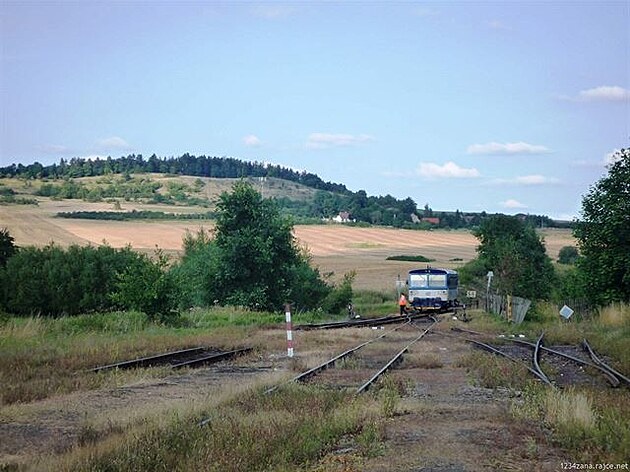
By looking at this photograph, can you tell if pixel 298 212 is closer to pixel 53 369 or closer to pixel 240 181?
pixel 240 181

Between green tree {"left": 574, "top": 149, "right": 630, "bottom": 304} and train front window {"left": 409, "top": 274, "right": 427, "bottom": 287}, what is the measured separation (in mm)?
16594

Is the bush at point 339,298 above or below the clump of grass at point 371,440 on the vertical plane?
below

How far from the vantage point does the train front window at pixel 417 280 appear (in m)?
54.7

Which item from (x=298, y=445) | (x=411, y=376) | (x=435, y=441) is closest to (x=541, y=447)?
(x=435, y=441)

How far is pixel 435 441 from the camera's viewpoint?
31.1 feet

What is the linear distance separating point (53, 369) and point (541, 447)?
11084 mm

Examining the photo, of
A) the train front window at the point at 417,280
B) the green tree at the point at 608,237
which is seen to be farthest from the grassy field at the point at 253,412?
the train front window at the point at 417,280

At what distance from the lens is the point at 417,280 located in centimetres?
5497

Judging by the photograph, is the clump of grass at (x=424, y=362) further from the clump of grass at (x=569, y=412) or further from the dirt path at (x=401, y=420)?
the clump of grass at (x=569, y=412)

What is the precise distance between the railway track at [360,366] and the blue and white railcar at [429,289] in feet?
87.0

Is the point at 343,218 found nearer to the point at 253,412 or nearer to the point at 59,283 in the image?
the point at 59,283

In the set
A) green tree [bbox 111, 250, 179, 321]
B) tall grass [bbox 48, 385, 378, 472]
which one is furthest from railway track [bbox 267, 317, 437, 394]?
green tree [bbox 111, 250, 179, 321]

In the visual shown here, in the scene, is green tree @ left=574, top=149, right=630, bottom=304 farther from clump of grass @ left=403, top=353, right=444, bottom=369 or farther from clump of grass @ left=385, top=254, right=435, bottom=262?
clump of grass @ left=385, top=254, right=435, bottom=262

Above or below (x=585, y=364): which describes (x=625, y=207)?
above
